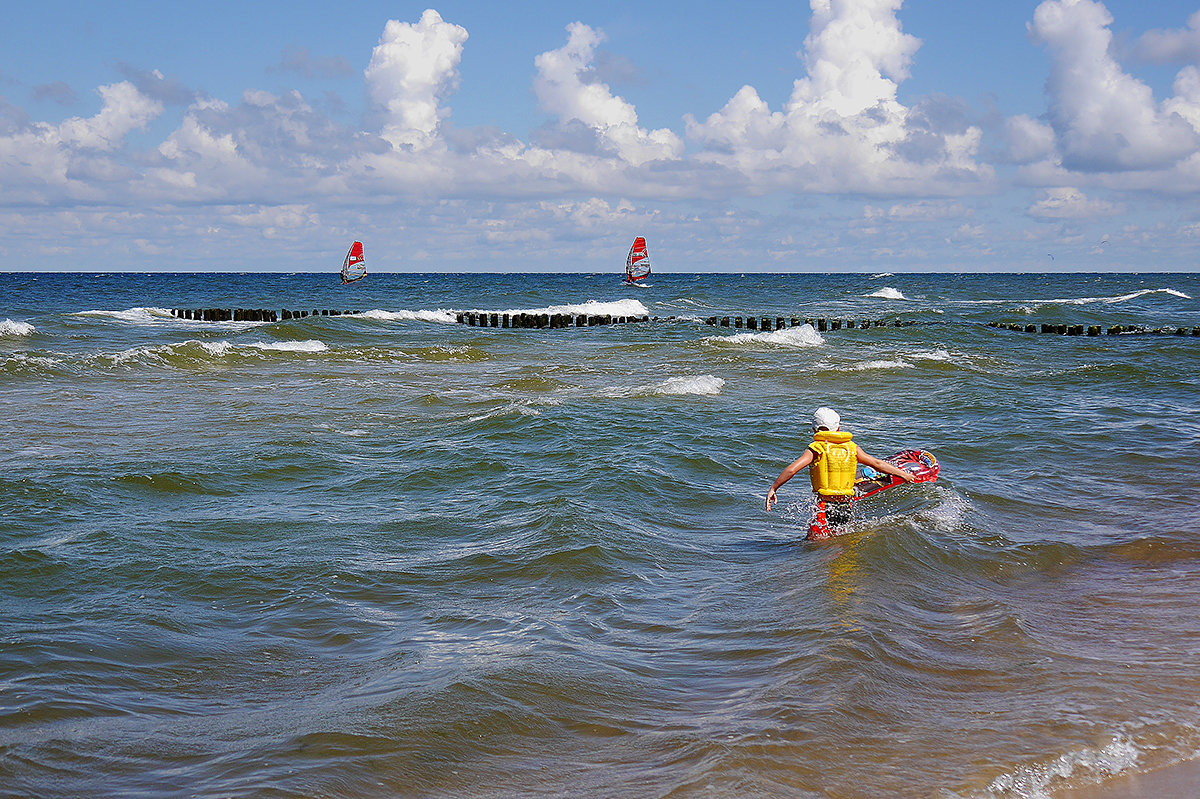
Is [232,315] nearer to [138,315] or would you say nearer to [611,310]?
[138,315]

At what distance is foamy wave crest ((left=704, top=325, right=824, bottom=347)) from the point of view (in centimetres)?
3241

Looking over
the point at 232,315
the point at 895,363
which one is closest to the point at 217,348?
the point at 895,363

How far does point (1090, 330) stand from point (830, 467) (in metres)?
32.6

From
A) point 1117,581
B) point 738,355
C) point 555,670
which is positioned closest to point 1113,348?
point 738,355

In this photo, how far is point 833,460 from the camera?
8945 mm

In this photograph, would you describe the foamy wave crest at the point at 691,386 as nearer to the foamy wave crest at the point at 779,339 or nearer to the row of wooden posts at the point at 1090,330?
the foamy wave crest at the point at 779,339

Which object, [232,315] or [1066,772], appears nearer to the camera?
[1066,772]

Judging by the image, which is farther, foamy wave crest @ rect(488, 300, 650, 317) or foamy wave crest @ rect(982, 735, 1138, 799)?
foamy wave crest @ rect(488, 300, 650, 317)

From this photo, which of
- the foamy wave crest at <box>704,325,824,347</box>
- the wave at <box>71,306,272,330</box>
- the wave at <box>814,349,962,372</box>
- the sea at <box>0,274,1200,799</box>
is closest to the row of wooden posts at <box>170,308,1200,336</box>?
the wave at <box>71,306,272,330</box>

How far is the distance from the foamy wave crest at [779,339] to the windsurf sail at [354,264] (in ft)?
94.3

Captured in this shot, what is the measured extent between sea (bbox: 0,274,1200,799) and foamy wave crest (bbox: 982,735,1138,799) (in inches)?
0.8

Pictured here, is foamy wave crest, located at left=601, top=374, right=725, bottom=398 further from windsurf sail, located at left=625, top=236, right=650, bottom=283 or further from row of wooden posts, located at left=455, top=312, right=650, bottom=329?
windsurf sail, located at left=625, top=236, right=650, bottom=283

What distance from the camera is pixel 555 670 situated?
6.25 metres

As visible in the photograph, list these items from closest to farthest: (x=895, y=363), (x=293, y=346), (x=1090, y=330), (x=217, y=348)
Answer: (x=895, y=363), (x=217, y=348), (x=293, y=346), (x=1090, y=330)
